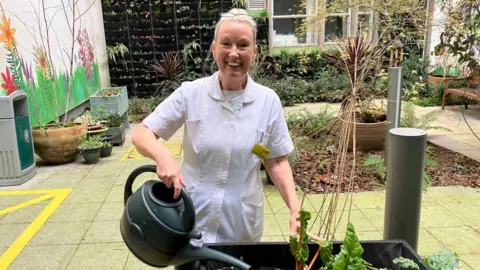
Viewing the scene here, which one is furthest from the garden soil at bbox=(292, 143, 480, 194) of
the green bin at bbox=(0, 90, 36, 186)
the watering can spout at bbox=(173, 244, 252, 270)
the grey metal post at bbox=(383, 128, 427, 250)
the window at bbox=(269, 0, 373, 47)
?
the window at bbox=(269, 0, 373, 47)

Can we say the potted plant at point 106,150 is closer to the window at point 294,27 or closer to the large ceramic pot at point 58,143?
the large ceramic pot at point 58,143

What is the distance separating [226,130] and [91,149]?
384 centimetres

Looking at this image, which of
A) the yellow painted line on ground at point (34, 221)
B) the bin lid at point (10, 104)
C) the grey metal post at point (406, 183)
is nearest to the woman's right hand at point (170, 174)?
the grey metal post at point (406, 183)

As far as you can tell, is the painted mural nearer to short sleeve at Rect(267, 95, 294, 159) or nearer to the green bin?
the green bin

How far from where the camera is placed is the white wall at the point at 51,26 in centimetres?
489

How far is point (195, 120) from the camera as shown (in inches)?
53.9

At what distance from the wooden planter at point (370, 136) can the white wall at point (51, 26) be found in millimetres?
4059

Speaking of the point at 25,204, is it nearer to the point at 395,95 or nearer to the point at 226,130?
the point at 226,130

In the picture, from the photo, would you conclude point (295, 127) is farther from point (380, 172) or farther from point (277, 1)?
point (277, 1)

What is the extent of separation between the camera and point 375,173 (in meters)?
4.27

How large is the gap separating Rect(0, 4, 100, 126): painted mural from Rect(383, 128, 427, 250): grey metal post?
4.26 metres

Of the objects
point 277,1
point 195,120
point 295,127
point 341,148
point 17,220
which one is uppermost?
point 277,1

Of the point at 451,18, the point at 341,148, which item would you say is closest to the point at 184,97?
the point at 341,148

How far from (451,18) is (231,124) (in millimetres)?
4450
